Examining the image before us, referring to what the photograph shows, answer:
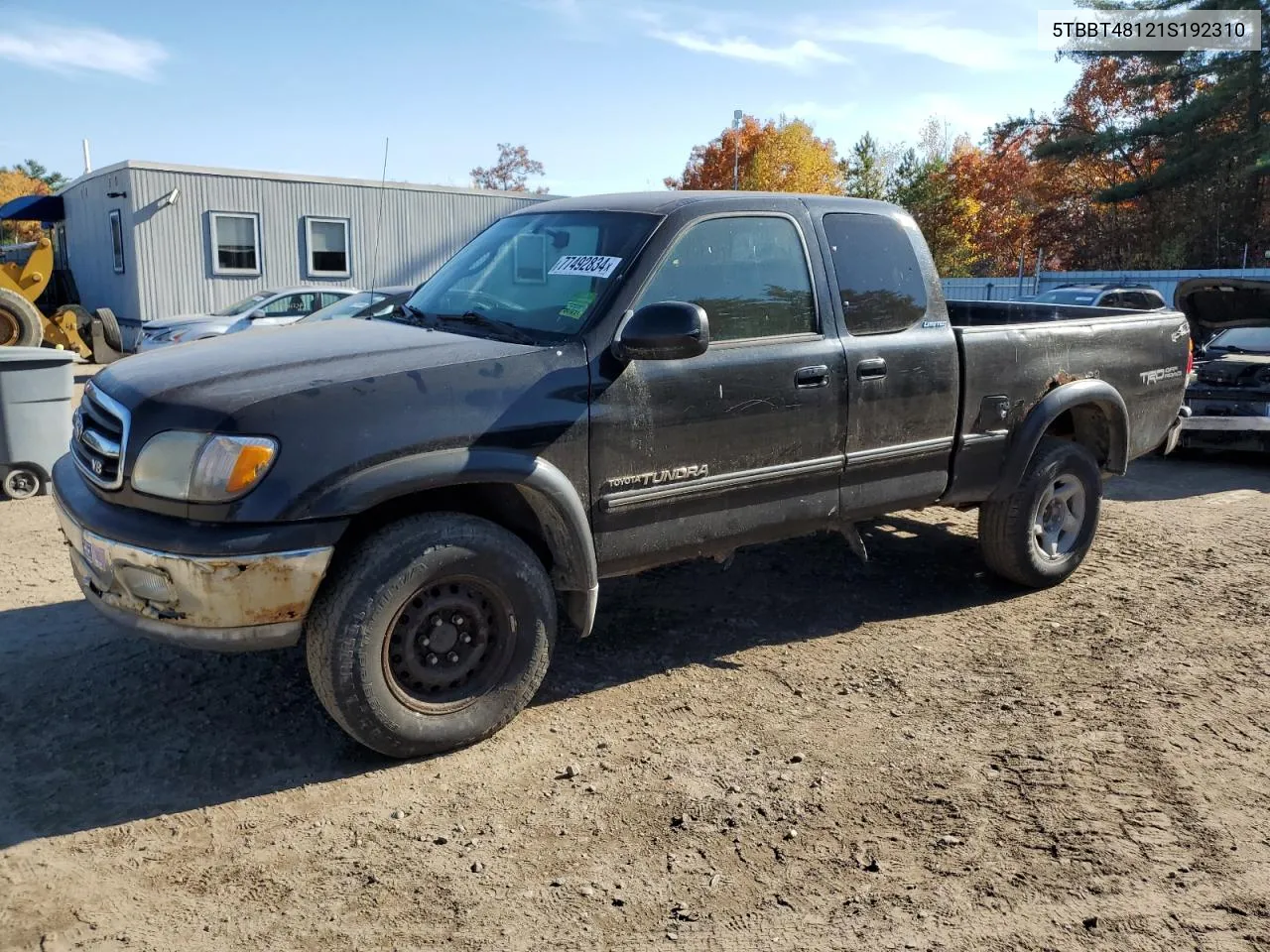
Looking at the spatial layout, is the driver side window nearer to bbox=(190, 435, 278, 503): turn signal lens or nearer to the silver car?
bbox=(190, 435, 278, 503): turn signal lens

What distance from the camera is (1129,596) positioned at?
565cm

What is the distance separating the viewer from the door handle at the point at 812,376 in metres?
4.36

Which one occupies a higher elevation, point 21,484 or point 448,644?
point 448,644

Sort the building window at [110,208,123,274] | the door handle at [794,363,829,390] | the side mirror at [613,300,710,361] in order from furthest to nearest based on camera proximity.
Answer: the building window at [110,208,123,274], the door handle at [794,363,829,390], the side mirror at [613,300,710,361]

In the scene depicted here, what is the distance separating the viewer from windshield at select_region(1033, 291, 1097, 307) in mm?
12016

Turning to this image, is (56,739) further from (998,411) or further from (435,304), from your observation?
(998,411)

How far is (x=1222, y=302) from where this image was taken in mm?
10211

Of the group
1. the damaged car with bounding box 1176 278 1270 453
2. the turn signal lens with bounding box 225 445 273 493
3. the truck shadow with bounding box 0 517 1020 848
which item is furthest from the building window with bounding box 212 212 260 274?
the turn signal lens with bounding box 225 445 273 493

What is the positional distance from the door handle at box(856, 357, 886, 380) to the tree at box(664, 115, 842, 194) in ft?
144

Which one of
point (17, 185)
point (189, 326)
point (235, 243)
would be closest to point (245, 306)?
point (189, 326)

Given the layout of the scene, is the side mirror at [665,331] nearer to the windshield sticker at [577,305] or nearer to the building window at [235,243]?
the windshield sticker at [577,305]

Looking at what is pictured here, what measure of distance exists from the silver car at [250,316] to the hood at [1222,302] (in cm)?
1150

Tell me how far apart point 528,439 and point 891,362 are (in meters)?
1.88

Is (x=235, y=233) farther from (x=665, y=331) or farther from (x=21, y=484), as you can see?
(x=665, y=331)
